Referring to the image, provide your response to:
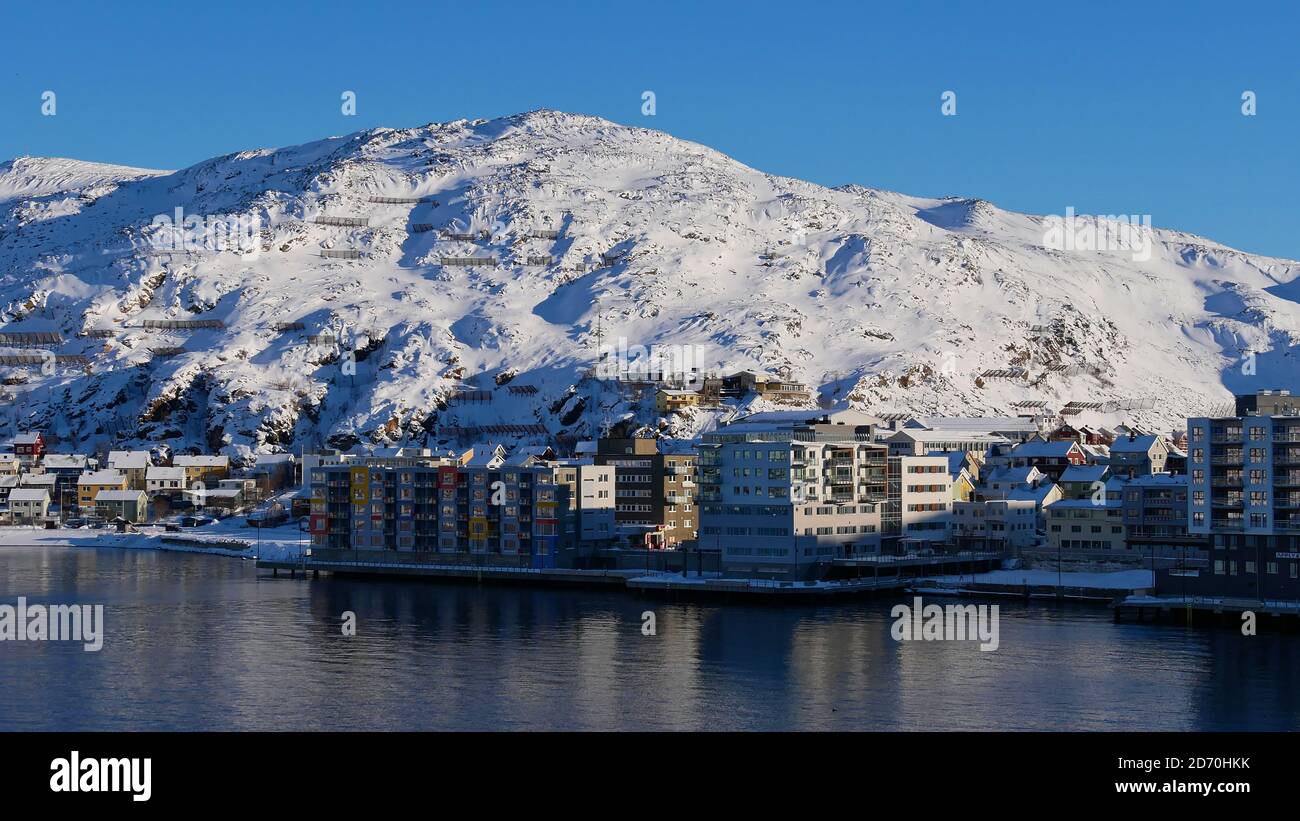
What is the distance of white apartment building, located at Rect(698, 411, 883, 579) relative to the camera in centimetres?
9306

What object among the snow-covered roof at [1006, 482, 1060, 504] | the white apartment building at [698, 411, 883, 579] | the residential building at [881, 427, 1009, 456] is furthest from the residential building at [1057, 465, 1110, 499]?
the white apartment building at [698, 411, 883, 579]

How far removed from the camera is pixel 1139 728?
49688 millimetres

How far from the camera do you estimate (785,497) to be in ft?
305

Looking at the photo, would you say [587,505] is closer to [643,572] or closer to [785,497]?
[643,572]

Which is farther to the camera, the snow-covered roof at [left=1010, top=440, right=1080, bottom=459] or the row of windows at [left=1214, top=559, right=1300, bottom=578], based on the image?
the snow-covered roof at [left=1010, top=440, right=1080, bottom=459]

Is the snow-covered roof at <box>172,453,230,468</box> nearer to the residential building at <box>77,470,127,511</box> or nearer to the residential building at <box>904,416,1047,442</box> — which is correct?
the residential building at <box>77,470,127,511</box>

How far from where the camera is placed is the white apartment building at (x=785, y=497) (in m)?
93.1

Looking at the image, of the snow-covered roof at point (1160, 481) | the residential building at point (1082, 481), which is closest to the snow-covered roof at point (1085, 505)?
the snow-covered roof at point (1160, 481)

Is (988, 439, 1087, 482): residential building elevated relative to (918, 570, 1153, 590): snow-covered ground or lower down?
elevated

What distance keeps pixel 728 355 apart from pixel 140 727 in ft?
430

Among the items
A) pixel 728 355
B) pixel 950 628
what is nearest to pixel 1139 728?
pixel 950 628

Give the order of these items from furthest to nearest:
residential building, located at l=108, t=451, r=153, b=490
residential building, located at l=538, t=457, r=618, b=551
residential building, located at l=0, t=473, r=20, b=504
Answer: residential building, located at l=108, t=451, r=153, b=490 → residential building, located at l=0, t=473, r=20, b=504 → residential building, located at l=538, t=457, r=618, b=551

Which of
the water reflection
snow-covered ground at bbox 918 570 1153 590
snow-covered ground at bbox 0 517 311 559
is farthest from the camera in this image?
snow-covered ground at bbox 0 517 311 559
